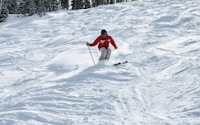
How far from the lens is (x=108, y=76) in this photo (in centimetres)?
951

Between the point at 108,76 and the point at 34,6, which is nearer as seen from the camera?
the point at 108,76

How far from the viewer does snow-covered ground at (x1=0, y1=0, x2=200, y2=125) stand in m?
6.65

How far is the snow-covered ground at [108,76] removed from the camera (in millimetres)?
6648

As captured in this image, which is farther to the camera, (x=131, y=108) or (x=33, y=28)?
(x=33, y=28)

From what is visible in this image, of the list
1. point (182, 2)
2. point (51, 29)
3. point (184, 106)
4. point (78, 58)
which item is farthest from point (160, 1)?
point (184, 106)

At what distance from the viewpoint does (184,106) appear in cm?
675

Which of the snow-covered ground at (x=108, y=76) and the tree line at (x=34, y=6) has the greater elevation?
the snow-covered ground at (x=108, y=76)

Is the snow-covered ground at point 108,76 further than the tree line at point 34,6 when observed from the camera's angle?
No

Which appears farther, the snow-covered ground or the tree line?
the tree line

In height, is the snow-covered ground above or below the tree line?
above

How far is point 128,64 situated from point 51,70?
9.68 feet

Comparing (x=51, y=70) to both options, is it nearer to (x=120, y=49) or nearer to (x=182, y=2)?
(x=120, y=49)

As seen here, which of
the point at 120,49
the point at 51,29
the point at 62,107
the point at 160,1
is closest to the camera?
the point at 62,107

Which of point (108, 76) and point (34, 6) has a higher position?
point (108, 76)
